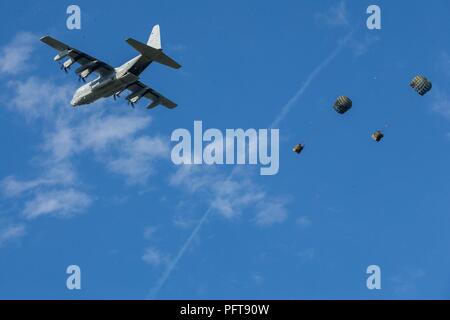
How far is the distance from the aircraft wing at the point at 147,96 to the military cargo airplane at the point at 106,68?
5262 mm

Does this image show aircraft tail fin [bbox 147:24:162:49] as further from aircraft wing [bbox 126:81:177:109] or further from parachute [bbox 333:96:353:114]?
parachute [bbox 333:96:353:114]

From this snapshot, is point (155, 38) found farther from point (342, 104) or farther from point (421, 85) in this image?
point (421, 85)

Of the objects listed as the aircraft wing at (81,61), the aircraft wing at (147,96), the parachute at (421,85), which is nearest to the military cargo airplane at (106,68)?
the aircraft wing at (81,61)

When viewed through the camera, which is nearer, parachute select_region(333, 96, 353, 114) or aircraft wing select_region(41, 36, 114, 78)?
parachute select_region(333, 96, 353, 114)

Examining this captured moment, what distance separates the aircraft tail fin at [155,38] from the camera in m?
119

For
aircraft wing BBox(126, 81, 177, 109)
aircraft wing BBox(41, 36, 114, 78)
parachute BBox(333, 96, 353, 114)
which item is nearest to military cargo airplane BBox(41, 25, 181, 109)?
aircraft wing BBox(41, 36, 114, 78)

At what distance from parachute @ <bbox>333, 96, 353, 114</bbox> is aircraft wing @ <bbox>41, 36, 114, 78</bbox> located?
931 inches

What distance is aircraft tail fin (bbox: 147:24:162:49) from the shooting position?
119 m

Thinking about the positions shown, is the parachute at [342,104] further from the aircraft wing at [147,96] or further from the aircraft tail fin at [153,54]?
the aircraft wing at [147,96]

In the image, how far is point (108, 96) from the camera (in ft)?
398

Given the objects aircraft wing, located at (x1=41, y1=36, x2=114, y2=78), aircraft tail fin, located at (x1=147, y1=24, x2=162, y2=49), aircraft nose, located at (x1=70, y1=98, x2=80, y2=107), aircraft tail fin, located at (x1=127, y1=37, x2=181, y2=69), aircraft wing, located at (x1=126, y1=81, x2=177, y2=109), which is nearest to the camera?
aircraft tail fin, located at (x1=127, y1=37, x2=181, y2=69)
